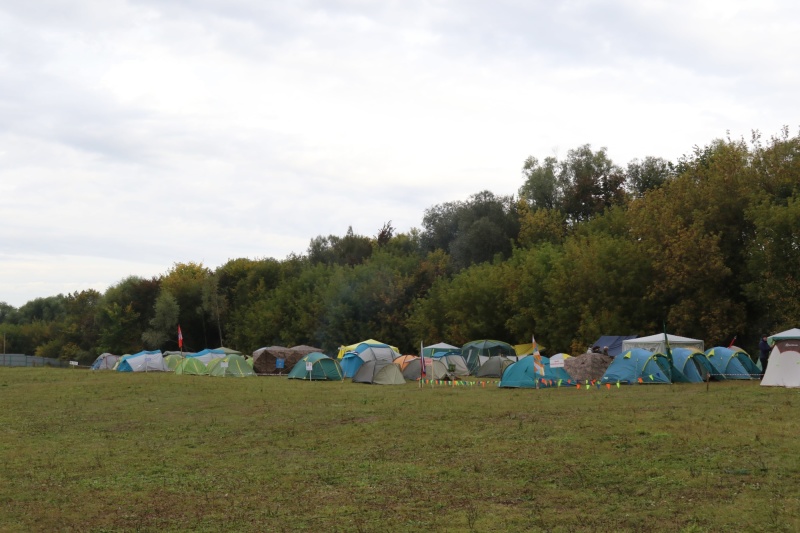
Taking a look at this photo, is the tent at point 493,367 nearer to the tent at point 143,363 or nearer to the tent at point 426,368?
the tent at point 426,368

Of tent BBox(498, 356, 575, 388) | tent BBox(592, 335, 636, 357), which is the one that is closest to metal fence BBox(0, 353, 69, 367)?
tent BBox(592, 335, 636, 357)

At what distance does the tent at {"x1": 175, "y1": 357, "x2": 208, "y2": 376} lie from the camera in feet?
162

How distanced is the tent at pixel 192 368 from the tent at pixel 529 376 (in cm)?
2330

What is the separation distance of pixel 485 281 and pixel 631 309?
47.6 feet

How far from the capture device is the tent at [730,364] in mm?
32688

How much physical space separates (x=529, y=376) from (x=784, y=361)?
891 cm

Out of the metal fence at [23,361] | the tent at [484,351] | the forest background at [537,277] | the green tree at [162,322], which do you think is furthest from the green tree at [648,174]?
the metal fence at [23,361]

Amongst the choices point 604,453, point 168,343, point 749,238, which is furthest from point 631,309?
point 168,343

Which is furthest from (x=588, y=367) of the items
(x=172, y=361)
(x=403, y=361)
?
(x=172, y=361)

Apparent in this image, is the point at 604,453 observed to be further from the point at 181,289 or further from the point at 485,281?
the point at 181,289

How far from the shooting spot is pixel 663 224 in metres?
43.2

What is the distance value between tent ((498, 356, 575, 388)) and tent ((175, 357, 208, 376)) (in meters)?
23.3

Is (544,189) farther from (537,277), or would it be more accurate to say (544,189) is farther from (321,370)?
(321,370)

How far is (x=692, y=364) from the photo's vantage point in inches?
1261
